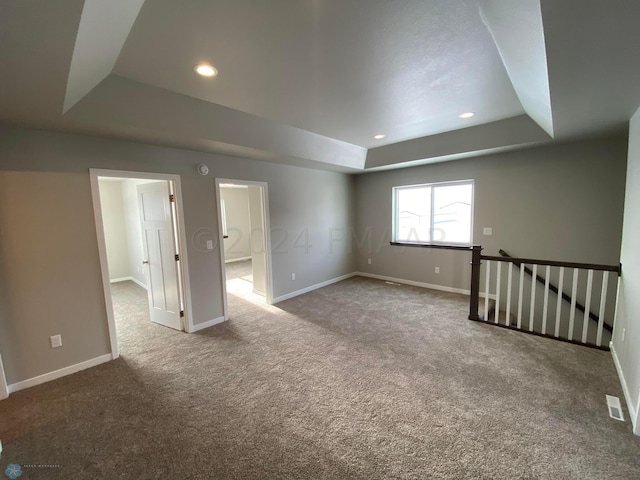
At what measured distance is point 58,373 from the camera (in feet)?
8.41

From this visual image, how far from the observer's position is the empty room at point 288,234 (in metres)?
1.55

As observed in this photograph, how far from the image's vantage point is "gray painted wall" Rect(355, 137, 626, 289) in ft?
11.0

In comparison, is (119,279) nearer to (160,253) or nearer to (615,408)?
(160,253)

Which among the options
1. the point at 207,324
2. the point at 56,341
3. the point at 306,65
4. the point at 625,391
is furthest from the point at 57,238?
the point at 625,391

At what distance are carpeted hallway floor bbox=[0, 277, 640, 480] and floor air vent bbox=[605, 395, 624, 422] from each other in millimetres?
60

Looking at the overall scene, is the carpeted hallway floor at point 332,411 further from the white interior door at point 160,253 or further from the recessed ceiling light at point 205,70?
the recessed ceiling light at point 205,70

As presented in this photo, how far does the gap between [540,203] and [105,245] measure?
582 cm

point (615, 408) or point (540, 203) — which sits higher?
point (540, 203)

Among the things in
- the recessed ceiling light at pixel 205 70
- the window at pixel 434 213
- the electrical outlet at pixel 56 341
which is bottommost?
the electrical outlet at pixel 56 341

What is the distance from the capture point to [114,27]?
55.1 inches

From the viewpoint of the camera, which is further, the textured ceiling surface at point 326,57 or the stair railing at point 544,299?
the stair railing at point 544,299

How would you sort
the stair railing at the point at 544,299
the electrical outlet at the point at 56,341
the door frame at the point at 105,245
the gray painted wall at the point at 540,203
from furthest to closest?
the gray painted wall at the point at 540,203 → the stair railing at the point at 544,299 → the door frame at the point at 105,245 → the electrical outlet at the point at 56,341

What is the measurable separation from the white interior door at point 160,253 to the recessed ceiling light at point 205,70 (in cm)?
169

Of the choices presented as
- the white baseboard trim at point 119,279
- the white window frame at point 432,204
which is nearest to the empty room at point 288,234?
the white window frame at point 432,204
